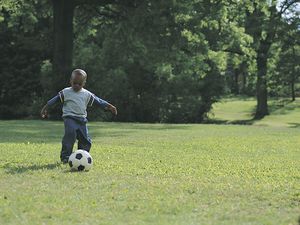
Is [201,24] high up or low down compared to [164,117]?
up

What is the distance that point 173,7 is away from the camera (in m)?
26.2

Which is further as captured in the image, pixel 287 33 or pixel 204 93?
pixel 287 33

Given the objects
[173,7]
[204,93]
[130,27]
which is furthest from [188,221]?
[204,93]

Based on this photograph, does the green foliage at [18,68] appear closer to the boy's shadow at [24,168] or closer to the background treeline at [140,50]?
the background treeline at [140,50]

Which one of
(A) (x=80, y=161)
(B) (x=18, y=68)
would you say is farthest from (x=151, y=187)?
(B) (x=18, y=68)

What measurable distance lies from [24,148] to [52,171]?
3921 mm

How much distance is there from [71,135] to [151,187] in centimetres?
276

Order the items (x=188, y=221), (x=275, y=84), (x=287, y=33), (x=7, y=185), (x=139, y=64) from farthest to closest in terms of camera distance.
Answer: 1. (x=275, y=84)
2. (x=287, y=33)
3. (x=139, y=64)
4. (x=7, y=185)
5. (x=188, y=221)

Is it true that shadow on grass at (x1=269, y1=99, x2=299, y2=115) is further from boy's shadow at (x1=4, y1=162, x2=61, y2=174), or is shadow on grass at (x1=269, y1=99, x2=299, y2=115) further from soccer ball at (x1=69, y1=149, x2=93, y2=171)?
soccer ball at (x1=69, y1=149, x2=93, y2=171)

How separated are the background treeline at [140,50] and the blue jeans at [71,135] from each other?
15.8 meters

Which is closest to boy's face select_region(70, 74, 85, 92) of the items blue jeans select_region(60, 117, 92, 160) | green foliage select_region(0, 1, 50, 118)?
blue jeans select_region(60, 117, 92, 160)

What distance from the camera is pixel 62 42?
2906 cm

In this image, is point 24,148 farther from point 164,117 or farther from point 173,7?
point 164,117

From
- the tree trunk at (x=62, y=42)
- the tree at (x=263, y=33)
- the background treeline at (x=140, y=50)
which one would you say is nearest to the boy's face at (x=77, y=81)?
the background treeline at (x=140, y=50)
